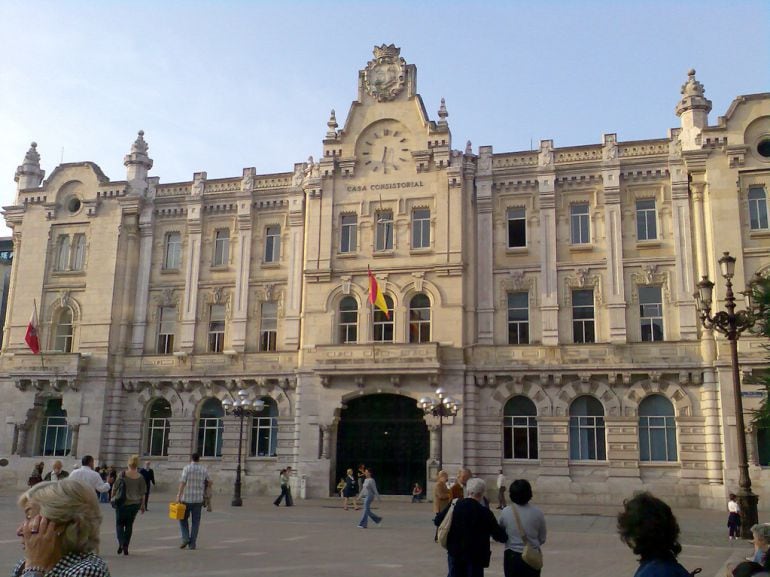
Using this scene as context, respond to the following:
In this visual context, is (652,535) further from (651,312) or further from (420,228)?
(420,228)

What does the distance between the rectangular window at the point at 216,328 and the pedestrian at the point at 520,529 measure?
33.0 m

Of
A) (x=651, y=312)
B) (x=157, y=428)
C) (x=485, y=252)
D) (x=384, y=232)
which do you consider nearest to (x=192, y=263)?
(x=157, y=428)

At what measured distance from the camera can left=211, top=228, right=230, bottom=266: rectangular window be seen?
41656 mm

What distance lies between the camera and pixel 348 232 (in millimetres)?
39281

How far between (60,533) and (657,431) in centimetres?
3295

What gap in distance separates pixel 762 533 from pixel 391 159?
33280 mm

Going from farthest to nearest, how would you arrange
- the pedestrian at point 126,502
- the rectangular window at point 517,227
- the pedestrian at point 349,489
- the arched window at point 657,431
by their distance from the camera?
the rectangular window at point 517,227 < the arched window at point 657,431 < the pedestrian at point 349,489 < the pedestrian at point 126,502

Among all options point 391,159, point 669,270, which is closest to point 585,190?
point 669,270

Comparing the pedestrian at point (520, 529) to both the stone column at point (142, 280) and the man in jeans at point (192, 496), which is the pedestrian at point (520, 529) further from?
the stone column at point (142, 280)

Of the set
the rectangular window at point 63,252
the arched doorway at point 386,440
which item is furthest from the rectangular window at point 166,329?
the arched doorway at point 386,440

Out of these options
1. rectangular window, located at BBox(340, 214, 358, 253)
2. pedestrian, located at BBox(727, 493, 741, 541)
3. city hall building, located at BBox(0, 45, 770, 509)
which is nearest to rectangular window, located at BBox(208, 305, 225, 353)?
city hall building, located at BBox(0, 45, 770, 509)

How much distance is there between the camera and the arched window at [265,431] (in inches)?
1518

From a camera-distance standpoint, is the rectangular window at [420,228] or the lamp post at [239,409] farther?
the rectangular window at [420,228]

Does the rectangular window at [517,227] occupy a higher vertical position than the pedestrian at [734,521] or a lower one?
higher
